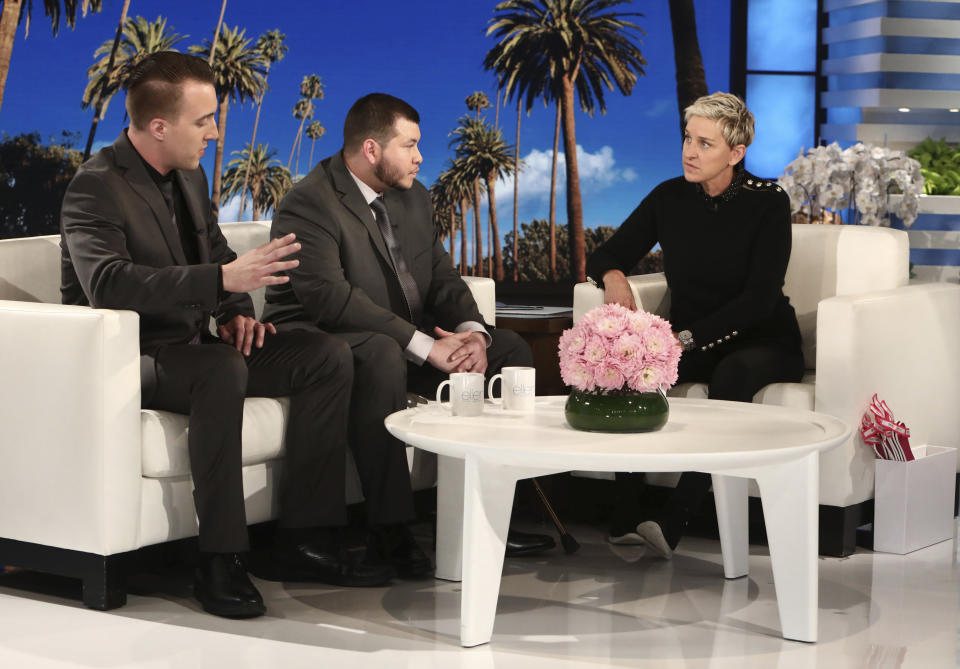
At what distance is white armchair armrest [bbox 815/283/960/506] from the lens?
3496 mm

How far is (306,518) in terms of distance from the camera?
3.21 m

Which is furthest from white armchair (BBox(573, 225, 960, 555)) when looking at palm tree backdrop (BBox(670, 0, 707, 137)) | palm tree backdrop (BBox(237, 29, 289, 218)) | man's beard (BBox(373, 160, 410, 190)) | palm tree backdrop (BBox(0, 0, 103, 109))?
palm tree backdrop (BBox(0, 0, 103, 109))

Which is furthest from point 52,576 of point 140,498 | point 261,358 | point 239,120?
point 239,120

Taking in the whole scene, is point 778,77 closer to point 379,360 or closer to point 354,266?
point 354,266

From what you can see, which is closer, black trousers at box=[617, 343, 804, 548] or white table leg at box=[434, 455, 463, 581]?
white table leg at box=[434, 455, 463, 581]

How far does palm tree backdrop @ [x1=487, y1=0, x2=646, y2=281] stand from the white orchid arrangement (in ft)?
9.90

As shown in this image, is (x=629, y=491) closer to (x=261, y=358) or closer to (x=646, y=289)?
(x=646, y=289)

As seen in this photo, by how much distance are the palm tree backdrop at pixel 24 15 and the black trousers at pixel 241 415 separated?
4.28 meters

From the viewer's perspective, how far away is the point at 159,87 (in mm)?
3225

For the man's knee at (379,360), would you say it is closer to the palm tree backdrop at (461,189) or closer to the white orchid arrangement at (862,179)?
the white orchid arrangement at (862,179)

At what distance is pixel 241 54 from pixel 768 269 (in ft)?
14.4

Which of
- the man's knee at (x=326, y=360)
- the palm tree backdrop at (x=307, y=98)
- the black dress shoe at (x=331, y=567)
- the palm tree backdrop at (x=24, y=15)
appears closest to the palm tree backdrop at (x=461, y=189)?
the palm tree backdrop at (x=307, y=98)

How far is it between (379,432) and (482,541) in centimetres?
67

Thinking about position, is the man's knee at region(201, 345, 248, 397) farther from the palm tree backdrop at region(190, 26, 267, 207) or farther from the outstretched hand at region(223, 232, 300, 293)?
the palm tree backdrop at region(190, 26, 267, 207)
